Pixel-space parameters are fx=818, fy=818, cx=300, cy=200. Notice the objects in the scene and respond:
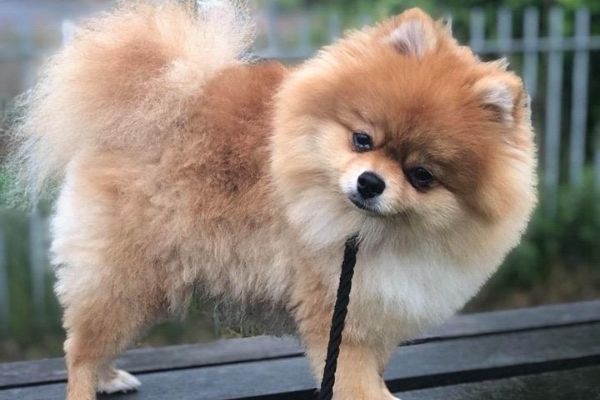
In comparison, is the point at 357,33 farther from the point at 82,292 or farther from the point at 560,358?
the point at 560,358

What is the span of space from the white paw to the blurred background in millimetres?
1280

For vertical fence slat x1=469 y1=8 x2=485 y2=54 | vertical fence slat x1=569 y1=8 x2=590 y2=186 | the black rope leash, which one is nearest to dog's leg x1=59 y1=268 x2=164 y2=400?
the black rope leash

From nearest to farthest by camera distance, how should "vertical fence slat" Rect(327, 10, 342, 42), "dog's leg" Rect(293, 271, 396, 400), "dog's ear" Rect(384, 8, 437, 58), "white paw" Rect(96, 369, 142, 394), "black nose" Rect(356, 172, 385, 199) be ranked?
"black nose" Rect(356, 172, 385, 199)
"dog's ear" Rect(384, 8, 437, 58)
"dog's leg" Rect(293, 271, 396, 400)
"white paw" Rect(96, 369, 142, 394)
"vertical fence slat" Rect(327, 10, 342, 42)

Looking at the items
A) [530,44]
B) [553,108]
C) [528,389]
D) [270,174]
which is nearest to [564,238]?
[553,108]

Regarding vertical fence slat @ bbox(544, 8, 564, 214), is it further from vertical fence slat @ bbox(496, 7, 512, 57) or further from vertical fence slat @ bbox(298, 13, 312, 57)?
vertical fence slat @ bbox(298, 13, 312, 57)

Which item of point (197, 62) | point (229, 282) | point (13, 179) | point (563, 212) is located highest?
point (197, 62)

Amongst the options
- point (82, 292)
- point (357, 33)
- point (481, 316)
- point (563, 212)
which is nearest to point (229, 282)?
point (82, 292)

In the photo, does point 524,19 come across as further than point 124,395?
Yes

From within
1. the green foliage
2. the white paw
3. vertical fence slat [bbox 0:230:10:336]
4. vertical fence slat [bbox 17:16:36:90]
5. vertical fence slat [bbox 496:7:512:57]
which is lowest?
the green foliage

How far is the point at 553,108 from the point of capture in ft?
14.9

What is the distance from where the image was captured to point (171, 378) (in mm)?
2500

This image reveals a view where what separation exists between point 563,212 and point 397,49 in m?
2.91

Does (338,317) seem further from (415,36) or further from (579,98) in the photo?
(579,98)

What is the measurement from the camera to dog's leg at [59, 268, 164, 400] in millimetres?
1926
